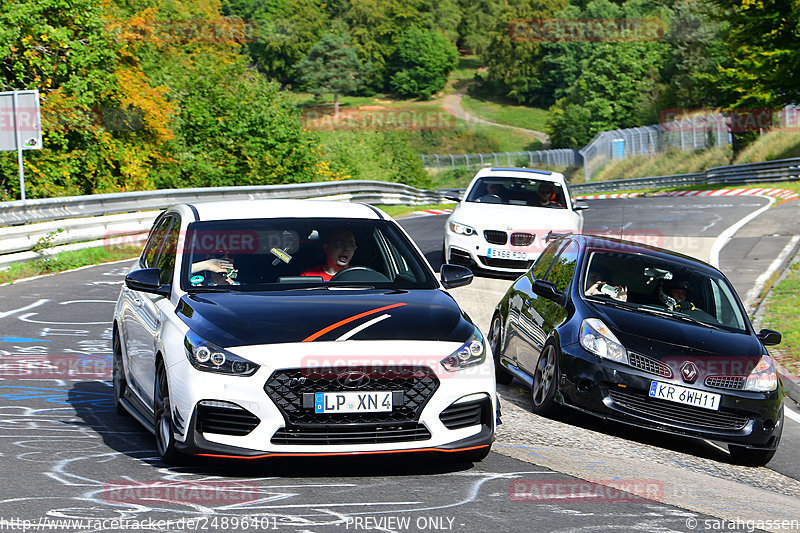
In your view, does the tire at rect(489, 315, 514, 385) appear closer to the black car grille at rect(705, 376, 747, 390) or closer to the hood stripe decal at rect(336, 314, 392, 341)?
the black car grille at rect(705, 376, 747, 390)

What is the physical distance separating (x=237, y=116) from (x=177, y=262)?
3344 centimetres

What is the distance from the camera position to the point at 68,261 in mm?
19000

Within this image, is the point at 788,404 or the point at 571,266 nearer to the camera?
the point at 571,266

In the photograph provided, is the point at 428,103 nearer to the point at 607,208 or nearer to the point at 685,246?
the point at 607,208

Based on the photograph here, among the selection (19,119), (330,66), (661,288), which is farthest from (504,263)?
(330,66)

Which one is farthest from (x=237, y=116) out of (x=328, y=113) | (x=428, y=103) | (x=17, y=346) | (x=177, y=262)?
(x=428, y=103)

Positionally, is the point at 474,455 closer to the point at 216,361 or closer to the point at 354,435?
the point at 354,435

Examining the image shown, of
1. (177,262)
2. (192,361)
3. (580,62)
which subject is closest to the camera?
(192,361)

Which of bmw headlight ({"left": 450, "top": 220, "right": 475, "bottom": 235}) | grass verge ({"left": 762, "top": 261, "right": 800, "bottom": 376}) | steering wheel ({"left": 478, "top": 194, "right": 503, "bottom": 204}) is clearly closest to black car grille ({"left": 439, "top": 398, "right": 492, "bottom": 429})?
grass verge ({"left": 762, "top": 261, "right": 800, "bottom": 376})

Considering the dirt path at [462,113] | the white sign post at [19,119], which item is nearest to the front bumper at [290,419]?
the white sign post at [19,119]

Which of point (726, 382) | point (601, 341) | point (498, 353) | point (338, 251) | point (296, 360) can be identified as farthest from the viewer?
point (498, 353)

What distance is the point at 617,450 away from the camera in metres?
7.47

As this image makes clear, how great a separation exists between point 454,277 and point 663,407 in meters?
2.05

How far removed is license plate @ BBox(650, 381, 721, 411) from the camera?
8375mm
